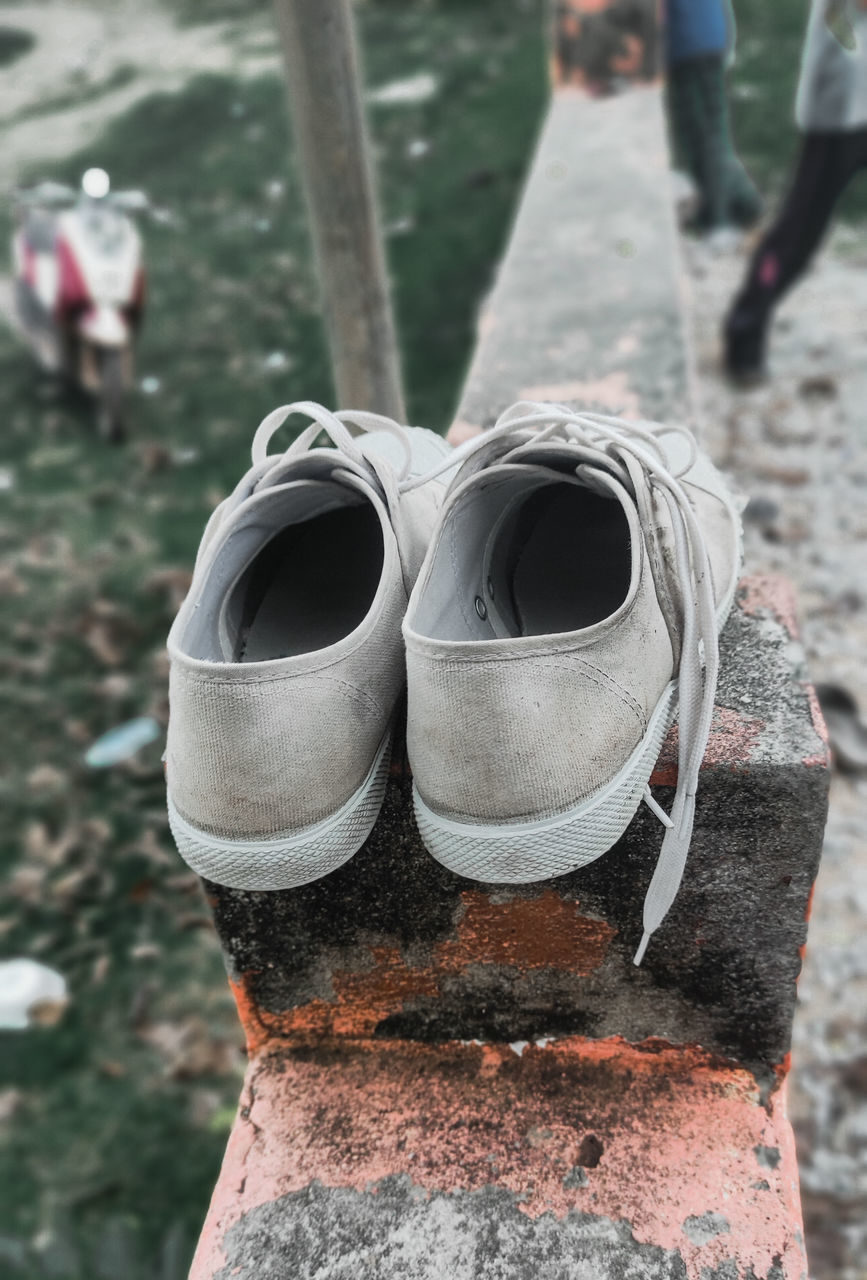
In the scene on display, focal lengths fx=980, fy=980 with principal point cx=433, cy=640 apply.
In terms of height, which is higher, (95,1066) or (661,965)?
(661,965)

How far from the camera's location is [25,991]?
2.12 m

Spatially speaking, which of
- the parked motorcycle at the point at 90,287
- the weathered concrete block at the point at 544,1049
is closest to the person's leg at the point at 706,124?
the parked motorcycle at the point at 90,287

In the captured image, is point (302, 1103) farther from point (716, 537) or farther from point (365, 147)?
point (365, 147)

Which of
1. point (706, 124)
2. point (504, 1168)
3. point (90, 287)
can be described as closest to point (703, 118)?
point (706, 124)

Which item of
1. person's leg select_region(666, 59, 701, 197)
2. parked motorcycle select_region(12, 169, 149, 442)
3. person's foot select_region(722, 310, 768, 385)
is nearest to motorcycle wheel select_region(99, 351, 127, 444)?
parked motorcycle select_region(12, 169, 149, 442)

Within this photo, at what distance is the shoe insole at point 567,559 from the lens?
1300 millimetres

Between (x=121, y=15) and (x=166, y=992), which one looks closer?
(x=166, y=992)

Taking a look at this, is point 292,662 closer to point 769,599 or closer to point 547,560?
point 547,560

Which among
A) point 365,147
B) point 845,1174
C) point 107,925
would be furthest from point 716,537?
point 107,925

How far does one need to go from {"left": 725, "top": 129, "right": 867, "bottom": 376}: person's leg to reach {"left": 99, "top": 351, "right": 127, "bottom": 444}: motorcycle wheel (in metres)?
2.40

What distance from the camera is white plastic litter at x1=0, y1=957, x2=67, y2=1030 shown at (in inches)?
82.3

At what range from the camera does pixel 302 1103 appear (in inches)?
51.2

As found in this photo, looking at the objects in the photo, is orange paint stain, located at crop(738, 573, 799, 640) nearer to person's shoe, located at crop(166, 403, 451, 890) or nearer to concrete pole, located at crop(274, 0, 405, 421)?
person's shoe, located at crop(166, 403, 451, 890)

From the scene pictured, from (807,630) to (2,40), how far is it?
27.9 feet
